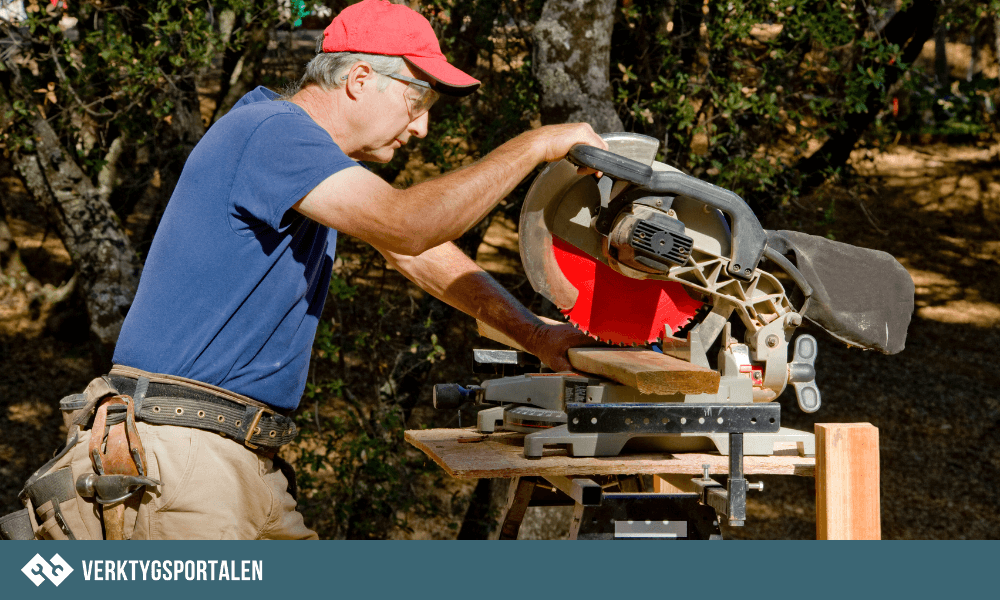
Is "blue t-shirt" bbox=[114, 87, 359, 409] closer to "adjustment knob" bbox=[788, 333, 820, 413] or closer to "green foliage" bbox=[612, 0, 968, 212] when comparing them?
"adjustment knob" bbox=[788, 333, 820, 413]

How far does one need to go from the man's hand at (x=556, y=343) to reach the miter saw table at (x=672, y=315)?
8cm

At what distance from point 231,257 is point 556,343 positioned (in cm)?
93

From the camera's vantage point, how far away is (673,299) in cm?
235

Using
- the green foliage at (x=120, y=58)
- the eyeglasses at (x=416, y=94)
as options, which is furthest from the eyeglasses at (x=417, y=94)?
the green foliage at (x=120, y=58)

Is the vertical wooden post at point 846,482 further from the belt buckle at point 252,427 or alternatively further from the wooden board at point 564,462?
the belt buckle at point 252,427

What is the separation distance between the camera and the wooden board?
1.99 metres

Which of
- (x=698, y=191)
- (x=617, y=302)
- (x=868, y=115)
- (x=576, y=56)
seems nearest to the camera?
(x=698, y=191)

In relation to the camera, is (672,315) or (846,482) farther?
(672,315)

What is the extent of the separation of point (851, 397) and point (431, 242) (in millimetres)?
6595

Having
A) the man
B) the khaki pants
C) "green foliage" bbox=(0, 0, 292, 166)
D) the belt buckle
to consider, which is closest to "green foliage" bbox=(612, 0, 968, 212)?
"green foliage" bbox=(0, 0, 292, 166)

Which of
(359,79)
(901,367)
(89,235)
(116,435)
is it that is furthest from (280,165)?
(901,367)

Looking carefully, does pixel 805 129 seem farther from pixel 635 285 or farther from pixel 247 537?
pixel 247 537

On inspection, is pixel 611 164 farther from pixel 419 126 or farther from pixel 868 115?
pixel 868 115

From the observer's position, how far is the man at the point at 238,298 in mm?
1888
